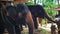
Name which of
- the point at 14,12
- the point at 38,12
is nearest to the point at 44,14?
the point at 38,12

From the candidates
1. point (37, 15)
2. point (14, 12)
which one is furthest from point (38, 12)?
point (14, 12)

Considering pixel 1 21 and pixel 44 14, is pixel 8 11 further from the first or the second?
pixel 44 14

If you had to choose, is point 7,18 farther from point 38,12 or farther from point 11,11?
point 38,12

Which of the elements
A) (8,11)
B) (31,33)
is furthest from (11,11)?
(31,33)

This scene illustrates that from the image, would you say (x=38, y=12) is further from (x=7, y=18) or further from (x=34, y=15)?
(x=7, y=18)

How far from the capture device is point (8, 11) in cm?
71

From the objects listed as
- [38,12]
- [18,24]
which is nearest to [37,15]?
[38,12]

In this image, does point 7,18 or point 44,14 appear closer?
point 7,18

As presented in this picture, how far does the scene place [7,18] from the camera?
644mm

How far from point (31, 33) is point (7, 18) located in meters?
0.10

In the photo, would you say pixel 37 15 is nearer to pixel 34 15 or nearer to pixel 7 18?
pixel 34 15

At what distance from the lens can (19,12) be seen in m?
0.70

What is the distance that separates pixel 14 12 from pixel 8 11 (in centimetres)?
2

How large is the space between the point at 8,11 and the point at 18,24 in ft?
0.20
